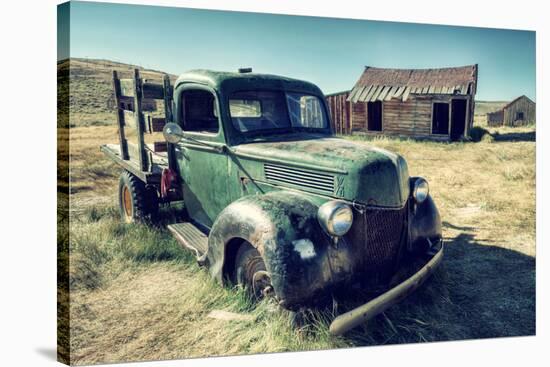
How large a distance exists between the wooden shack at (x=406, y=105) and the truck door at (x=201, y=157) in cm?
762

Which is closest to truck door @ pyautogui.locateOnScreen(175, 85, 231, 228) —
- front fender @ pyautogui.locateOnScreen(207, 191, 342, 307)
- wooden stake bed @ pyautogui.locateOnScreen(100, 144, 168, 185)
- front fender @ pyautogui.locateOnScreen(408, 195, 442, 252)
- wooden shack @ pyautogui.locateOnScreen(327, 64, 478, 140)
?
wooden stake bed @ pyautogui.locateOnScreen(100, 144, 168, 185)

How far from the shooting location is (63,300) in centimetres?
294

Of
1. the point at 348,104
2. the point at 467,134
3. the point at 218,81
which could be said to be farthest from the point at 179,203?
the point at 348,104

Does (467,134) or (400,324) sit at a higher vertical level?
(467,134)

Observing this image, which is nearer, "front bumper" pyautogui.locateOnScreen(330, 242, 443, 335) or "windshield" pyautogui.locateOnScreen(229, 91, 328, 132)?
"front bumper" pyautogui.locateOnScreen(330, 242, 443, 335)

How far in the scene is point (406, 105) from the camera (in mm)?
12609

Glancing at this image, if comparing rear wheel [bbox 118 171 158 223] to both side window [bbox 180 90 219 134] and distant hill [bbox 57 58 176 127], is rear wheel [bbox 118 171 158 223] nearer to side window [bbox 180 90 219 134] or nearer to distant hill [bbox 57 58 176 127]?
distant hill [bbox 57 58 176 127]

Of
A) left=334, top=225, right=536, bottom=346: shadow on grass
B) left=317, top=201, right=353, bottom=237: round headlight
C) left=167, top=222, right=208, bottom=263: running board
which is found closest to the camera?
left=317, top=201, right=353, bottom=237: round headlight

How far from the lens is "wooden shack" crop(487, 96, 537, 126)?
15.0 ft

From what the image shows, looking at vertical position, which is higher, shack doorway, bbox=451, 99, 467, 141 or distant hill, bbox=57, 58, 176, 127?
shack doorway, bbox=451, 99, 467, 141

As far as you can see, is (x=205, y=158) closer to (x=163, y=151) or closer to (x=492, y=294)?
(x=163, y=151)

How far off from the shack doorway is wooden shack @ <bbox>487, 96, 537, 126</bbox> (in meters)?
5.01

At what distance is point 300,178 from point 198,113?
1.49 m

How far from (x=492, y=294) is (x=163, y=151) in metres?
3.32
